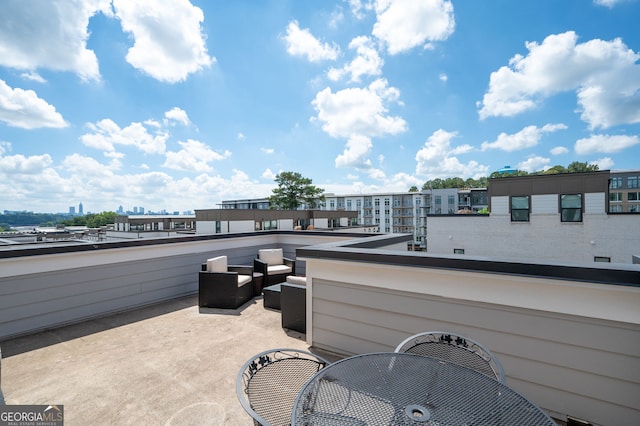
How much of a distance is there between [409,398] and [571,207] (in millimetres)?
14272

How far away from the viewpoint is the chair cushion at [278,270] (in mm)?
5727

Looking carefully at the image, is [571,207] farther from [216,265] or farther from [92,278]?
[92,278]

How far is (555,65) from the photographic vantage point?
364 inches

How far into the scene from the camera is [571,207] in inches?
428

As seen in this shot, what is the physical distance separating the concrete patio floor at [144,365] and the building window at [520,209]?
12443 mm

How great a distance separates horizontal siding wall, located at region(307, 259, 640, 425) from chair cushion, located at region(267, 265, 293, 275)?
304 cm

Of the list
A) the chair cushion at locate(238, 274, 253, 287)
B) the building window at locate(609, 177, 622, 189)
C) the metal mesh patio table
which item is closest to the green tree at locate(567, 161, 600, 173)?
the building window at locate(609, 177, 622, 189)

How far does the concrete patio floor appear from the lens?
2195 millimetres

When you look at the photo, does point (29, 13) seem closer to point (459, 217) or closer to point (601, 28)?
point (459, 217)

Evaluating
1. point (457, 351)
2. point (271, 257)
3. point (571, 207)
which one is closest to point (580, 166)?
point (571, 207)

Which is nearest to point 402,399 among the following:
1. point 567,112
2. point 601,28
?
point 601,28

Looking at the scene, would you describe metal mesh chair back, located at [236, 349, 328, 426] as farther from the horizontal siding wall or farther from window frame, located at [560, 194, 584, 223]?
window frame, located at [560, 194, 584, 223]

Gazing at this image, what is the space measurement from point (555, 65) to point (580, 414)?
39.7 feet
